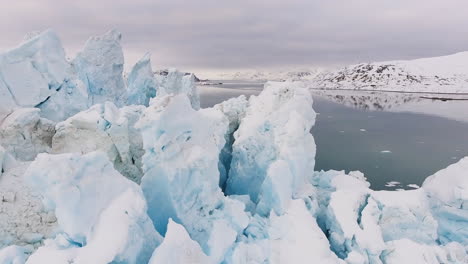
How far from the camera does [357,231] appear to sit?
6824 millimetres

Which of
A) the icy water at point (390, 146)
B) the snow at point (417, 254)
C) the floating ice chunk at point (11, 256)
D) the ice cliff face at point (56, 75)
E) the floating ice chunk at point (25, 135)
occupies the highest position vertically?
the ice cliff face at point (56, 75)

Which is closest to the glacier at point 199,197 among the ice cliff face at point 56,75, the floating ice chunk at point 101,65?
the ice cliff face at point 56,75

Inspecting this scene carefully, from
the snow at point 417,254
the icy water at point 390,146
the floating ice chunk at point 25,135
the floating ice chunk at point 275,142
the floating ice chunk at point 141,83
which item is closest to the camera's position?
the snow at point 417,254

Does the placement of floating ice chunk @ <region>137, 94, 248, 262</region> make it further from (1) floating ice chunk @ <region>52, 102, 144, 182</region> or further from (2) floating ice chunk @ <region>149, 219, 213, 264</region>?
(1) floating ice chunk @ <region>52, 102, 144, 182</region>

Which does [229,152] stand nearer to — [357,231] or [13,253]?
[357,231]

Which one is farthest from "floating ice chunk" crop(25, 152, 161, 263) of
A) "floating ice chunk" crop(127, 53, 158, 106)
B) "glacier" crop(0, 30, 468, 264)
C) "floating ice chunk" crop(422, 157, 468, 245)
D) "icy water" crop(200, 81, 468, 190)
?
"floating ice chunk" crop(127, 53, 158, 106)

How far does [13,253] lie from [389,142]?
22.4m

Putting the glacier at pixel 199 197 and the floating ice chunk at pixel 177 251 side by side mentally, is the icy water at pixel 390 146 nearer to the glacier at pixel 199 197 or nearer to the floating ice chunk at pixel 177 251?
the glacier at pixel 199 197

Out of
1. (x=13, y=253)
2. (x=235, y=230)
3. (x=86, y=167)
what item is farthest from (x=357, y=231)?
(x=13, y=253)

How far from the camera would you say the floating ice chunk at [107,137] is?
8406mm

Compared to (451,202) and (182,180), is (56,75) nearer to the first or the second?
(182,180)

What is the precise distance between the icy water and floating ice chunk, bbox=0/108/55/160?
11.6 metres

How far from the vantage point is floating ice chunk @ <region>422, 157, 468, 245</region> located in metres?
7.98

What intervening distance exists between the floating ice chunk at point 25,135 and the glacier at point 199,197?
0.09 feet
